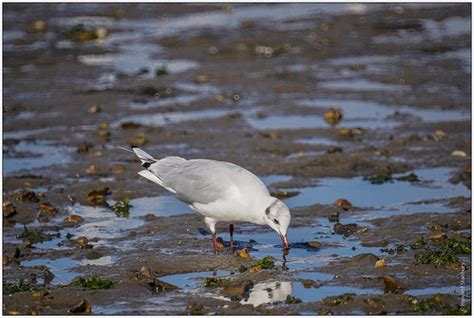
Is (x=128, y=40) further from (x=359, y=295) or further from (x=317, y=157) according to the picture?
(x=359, y=295)

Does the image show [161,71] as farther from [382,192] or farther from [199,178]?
[199,178]

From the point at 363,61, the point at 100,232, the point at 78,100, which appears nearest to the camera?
the point at 100,232

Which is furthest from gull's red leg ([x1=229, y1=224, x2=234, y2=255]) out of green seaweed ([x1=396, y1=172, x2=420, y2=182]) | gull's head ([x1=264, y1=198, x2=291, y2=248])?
green seaweed ([x1=396, y1=172, x2=420, y2=182])

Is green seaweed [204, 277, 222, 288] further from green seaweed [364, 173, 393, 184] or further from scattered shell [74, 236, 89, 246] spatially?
green seaweed [364, 173, 393, 184]

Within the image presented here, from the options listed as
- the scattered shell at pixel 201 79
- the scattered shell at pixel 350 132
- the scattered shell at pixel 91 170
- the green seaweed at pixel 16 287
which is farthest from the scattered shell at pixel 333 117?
the green seaweed at pixel 16 287

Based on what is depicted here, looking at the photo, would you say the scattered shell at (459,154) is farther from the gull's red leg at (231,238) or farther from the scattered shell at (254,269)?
the scattered shell at (254,269)

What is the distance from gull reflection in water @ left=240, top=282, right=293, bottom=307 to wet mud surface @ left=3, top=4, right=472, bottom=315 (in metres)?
0.03

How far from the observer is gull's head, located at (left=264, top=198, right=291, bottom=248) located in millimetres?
9219

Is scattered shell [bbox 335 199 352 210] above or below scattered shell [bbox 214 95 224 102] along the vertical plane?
below

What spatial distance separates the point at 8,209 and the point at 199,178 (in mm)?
2358

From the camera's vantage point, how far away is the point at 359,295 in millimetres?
7871

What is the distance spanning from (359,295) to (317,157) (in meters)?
5.46

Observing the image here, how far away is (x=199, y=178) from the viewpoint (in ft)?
32.1

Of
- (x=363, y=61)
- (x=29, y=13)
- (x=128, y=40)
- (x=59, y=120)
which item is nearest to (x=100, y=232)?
(x=59, y=120)
